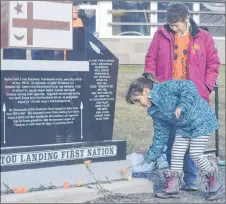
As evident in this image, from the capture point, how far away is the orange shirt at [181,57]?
261 inches

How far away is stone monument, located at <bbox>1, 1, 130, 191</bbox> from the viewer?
589 cm

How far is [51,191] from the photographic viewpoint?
595 centimetres

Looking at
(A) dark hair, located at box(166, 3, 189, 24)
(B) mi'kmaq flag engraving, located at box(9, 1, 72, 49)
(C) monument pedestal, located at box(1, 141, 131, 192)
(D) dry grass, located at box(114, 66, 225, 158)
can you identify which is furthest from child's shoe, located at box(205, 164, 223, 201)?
Answer: (B) mi'kmaq flag engraving, located at box(9, 1, 72, 49)

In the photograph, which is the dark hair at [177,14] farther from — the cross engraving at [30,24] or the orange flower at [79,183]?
the orange flower at [79,183]

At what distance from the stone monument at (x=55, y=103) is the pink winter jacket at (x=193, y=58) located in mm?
461

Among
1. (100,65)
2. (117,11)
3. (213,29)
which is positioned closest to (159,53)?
(100,65)

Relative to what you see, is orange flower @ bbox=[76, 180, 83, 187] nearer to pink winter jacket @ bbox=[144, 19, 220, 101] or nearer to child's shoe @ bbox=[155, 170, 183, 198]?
child's shoe @ bbox=[155, 170, 183, 198]

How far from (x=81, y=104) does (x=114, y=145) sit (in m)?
0.51

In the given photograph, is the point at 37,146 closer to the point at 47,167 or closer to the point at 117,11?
the point at 47,167

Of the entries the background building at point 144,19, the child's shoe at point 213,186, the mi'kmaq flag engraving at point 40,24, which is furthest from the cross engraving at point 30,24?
the background building at point 144,19

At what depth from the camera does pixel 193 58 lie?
21.6 ft

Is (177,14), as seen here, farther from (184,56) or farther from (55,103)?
(55,103)

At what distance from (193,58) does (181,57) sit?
0.12 m

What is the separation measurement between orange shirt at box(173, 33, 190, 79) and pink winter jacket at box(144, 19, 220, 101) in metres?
0.04
